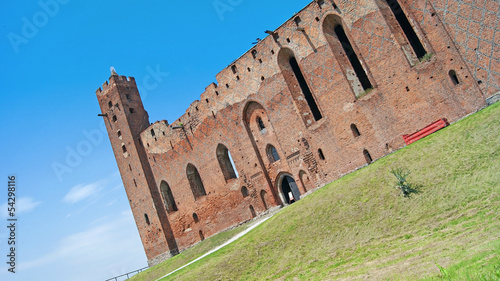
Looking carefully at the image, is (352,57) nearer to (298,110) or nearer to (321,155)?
(298,110)

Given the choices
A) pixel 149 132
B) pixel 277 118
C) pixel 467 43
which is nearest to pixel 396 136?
pixel 467 43

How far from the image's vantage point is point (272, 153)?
67.7ft

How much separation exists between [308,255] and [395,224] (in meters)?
2.40

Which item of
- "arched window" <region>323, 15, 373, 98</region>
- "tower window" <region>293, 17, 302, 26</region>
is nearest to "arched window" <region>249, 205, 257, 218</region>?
"arched window" <region>323, 15, 373, 98</region>

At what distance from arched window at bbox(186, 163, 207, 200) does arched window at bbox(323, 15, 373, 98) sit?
12.2 m

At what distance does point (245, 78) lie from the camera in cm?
2053

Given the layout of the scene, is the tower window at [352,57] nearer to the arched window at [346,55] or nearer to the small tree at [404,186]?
the arched window at [346,55]

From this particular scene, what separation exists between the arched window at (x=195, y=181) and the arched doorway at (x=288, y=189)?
605 cm

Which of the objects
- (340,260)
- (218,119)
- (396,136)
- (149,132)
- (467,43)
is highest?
(149,132)

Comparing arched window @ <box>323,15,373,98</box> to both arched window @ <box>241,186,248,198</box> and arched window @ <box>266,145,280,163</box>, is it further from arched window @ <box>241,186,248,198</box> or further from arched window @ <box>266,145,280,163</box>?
arched window @ <box>241,186,248,198</box>

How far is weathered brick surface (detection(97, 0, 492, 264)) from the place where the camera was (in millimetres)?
14188

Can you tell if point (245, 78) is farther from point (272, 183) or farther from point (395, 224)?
point (395, 224)

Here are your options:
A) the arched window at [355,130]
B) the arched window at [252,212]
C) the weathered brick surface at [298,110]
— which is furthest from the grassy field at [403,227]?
the arched window at [252,212]

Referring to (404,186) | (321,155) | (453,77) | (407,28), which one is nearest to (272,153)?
(321,155)
